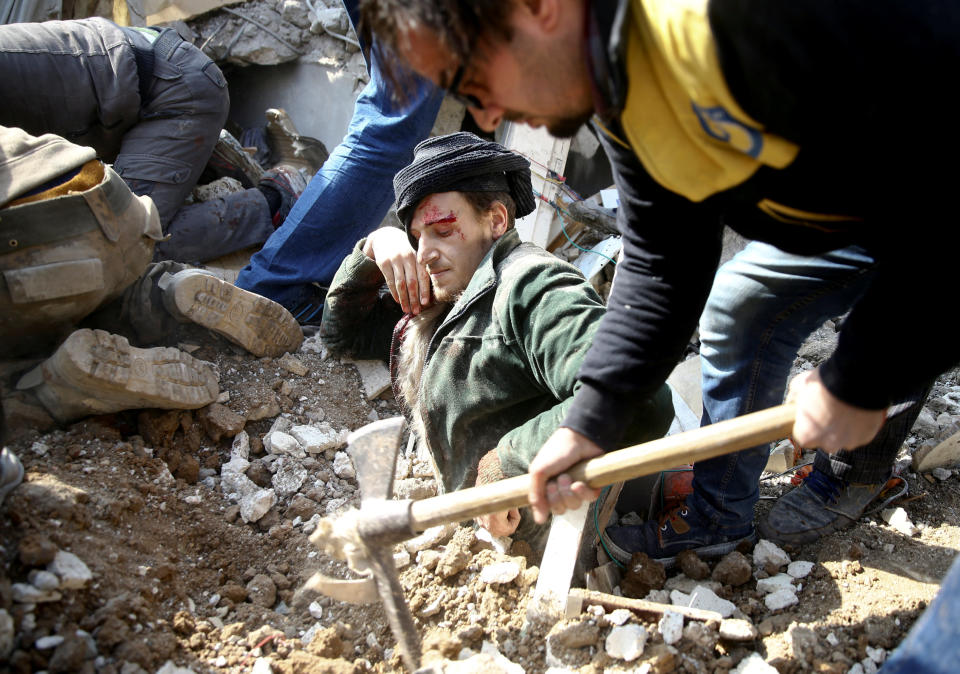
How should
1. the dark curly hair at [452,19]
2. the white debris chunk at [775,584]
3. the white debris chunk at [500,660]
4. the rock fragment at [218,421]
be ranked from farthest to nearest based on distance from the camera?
the rock fragment at [218,421]
the white debris chunk at [775,584]
the white debris chunk at [500,660]
the dark curly hair at [452,19]

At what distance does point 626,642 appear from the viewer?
6.37 ft

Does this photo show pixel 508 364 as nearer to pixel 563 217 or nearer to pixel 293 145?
pixel 563 217

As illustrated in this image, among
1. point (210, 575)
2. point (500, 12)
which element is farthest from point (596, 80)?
point (210, 575)

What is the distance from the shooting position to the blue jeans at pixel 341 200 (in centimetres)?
363

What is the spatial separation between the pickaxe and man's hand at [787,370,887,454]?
94 mm

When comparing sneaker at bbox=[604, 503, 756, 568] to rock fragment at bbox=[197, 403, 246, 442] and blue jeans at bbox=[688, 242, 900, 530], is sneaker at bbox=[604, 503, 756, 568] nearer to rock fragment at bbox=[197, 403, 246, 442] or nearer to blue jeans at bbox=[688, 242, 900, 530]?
blue jeans at bbox=[688, 242, 900, 530]

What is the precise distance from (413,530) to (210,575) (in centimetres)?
96

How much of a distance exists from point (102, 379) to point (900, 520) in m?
2.93

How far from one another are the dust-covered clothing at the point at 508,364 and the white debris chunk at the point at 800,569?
704 mm

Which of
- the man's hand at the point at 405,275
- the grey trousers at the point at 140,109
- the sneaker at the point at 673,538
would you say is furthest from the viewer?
the grey trousers at the point at 140,109

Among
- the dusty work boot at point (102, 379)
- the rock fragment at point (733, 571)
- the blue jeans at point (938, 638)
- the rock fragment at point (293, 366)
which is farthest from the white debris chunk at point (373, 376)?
the blue jeans at point (938, 638)

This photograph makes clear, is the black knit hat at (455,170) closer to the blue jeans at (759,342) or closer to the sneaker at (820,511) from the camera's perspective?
the blue jeans at (759,342)

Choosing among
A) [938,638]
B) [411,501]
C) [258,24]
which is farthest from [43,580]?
[258,24]

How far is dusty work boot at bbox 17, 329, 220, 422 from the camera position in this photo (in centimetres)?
242
